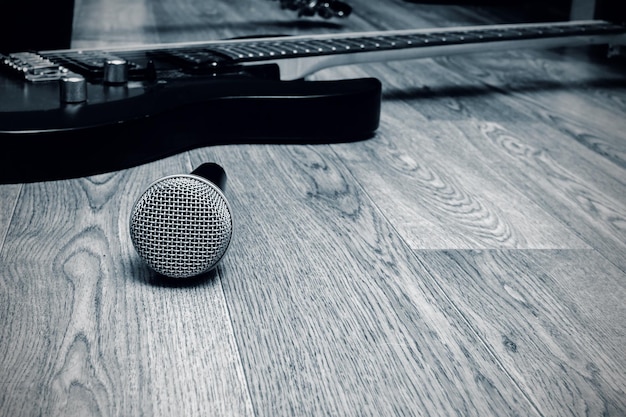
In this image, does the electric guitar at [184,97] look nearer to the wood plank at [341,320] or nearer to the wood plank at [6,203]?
the wood plank at [6,203]

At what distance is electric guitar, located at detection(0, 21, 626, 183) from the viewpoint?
1227mm

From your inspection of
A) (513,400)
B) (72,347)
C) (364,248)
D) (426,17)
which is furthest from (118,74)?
(426,17)

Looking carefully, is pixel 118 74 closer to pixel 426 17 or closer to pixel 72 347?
pixel 72 347

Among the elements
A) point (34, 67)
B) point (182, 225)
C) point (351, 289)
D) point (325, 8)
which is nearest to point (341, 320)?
point (351, 289)

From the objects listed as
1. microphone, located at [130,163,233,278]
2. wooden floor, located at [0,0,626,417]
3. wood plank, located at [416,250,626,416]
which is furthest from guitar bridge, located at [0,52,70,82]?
wood plank, located at [416,250,626,416]

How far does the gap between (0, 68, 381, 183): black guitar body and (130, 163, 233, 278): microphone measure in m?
0.38

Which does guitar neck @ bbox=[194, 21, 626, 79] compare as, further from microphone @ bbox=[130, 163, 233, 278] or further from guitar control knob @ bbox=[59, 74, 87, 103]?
microphone @ bbox=[130, 163, 233, 278]

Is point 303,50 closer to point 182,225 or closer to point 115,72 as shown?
point 115,72

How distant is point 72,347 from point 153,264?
0.46 ft

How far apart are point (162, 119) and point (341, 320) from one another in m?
0.58

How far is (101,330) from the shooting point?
84 cm

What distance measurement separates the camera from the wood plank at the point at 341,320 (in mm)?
749

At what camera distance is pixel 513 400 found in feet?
2.46

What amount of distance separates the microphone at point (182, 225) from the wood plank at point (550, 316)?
0.29 meters
